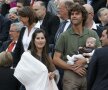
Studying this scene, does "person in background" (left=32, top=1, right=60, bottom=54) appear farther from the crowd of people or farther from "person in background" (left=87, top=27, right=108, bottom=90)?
"person in background" (left=87, top=27, right=108, bottom=90)

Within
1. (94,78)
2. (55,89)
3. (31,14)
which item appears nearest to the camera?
(94,78)

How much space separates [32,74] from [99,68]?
1.28 m

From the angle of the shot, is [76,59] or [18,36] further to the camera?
[18,36]

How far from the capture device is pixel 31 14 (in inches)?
405

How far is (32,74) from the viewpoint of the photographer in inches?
355

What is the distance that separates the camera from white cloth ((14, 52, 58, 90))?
897 cm

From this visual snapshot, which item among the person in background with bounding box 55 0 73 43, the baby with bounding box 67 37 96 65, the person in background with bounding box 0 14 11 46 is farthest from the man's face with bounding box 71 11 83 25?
the person in background with bounding box 0 14 11 46

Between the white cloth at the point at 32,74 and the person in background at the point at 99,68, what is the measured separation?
825 millimetres

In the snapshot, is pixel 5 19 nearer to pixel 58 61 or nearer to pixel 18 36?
pixel 18 36

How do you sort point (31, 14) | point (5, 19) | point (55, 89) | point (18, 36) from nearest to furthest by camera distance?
point (55, 89) → point (31, 14) → point (18, 36) → point (5, 19)

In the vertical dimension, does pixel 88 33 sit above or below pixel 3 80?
above

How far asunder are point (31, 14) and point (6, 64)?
53.4 inches

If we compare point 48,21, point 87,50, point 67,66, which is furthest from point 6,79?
point 48,21

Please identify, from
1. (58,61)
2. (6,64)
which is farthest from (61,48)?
(6,64)
